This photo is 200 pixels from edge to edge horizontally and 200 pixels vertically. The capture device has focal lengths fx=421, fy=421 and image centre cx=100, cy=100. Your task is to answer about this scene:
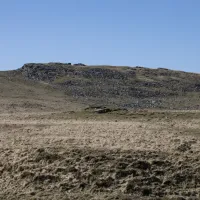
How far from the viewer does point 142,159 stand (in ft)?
64.3

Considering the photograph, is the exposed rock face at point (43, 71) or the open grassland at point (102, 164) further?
the exposed rock face at point (43, 71)

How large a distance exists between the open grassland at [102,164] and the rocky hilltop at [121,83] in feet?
119

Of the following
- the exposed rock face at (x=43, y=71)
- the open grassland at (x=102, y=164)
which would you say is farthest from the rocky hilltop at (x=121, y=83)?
the open grassland at (x=102, y=164)

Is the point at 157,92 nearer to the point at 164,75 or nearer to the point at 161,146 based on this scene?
the point at 164,75

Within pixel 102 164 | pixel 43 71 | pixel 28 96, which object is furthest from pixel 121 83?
pixel 102 164

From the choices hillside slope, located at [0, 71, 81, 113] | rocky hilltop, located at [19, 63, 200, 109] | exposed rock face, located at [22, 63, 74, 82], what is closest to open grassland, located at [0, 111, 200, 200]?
hillside slope, located at [0, 71, 81, 113]

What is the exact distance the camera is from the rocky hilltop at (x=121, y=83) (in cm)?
6894

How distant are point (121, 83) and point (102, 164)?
63.3 meters

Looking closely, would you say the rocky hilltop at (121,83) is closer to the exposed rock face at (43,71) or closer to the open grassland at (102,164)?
the exposed rock face at (43,71)

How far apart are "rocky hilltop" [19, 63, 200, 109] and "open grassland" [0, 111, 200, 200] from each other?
36123 mm

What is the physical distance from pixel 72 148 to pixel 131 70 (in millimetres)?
75349

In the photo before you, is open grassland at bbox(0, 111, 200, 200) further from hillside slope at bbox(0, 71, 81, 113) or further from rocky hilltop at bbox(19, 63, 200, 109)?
rocky hilltop at bbox(19, 63, 200, 109)

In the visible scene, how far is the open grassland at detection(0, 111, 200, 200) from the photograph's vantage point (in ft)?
58.1

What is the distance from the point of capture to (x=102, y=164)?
1938 centimetres
